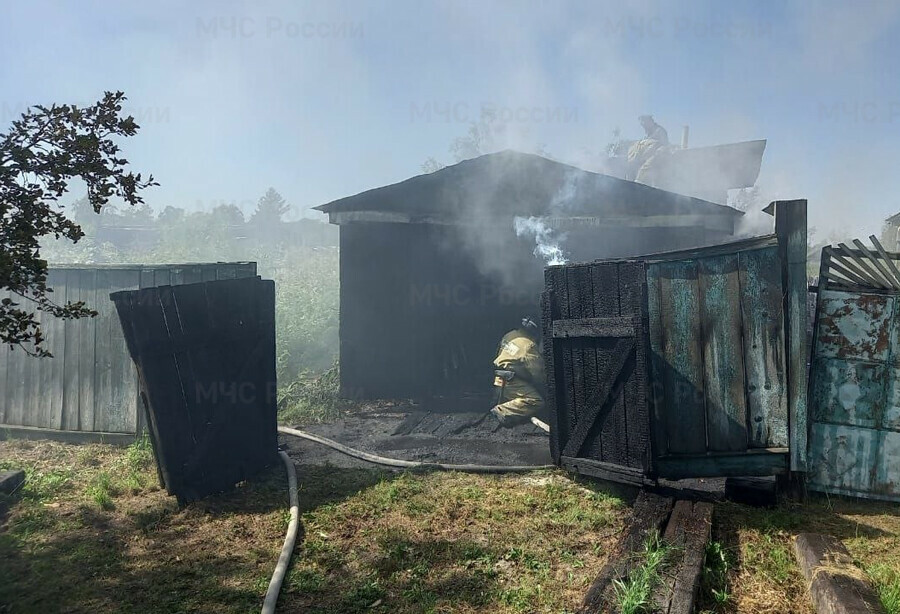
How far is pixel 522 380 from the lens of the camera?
28.0 feet

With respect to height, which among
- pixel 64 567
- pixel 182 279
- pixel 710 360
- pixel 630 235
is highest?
pixel 630 235

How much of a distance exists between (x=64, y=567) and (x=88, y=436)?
3812 millimetres

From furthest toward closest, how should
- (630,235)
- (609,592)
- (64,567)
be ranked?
(630,235), (64,567), (609,592)

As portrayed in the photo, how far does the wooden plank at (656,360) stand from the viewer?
17.0ft

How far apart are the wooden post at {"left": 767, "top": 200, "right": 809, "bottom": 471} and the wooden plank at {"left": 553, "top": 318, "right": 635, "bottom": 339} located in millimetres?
1352

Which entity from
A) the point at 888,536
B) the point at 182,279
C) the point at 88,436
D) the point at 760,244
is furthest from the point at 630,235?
the point at 88,436

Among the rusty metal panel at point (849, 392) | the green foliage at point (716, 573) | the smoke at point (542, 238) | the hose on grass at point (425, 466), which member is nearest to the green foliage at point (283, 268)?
the hose on grass at point (425, 466)

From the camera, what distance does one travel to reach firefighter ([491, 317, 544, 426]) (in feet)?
27.2

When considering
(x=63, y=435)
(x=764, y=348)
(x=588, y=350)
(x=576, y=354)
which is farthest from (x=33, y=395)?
(x=764, y=348)

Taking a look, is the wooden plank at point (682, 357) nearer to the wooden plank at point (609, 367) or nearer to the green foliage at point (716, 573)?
the wooden plank at point (609, 367)

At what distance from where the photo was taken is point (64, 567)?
4121 mm

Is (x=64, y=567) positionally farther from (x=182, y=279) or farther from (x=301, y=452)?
(x=182, y=279)

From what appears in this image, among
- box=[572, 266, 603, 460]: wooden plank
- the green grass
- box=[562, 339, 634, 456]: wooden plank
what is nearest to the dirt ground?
the green grass

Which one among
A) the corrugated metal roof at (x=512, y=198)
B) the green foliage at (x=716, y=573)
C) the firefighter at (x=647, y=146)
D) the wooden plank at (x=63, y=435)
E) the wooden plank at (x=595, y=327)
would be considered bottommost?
the green foliage at (x=716, y=573)
